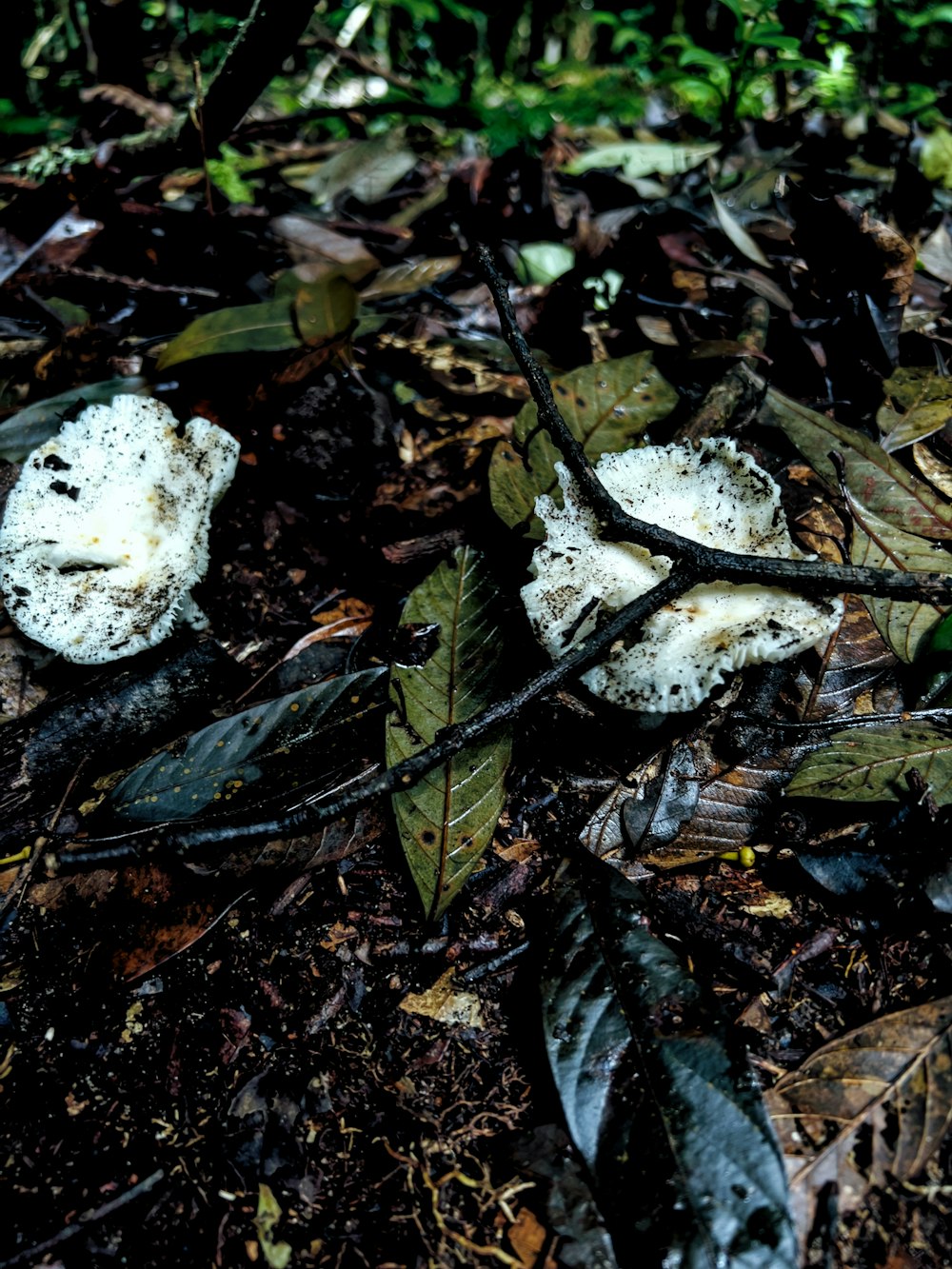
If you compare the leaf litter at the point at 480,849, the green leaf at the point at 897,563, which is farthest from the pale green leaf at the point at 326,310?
the green leaf at the point at 897,563

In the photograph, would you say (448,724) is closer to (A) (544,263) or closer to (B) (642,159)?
(A) (544,263)

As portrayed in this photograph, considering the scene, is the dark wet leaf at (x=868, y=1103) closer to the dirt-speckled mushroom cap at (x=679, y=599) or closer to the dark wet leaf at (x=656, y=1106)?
the dark wet leaf at (x=656, y=1106)

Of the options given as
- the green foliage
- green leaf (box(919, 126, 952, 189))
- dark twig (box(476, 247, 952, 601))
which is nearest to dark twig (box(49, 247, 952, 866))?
dark twig (box(476, 247, 952, 601))

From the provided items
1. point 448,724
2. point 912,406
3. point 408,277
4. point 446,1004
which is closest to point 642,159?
point 408,277

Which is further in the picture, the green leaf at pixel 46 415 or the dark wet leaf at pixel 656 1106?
the green leaf at pixel 46 415

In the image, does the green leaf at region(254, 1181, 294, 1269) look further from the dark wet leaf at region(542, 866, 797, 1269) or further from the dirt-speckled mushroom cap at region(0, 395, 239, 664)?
the dirt-speckled mushroom cap at region(0, 395, 239, 664)

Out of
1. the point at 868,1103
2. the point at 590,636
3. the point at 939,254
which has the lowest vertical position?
the point at 868,1103
